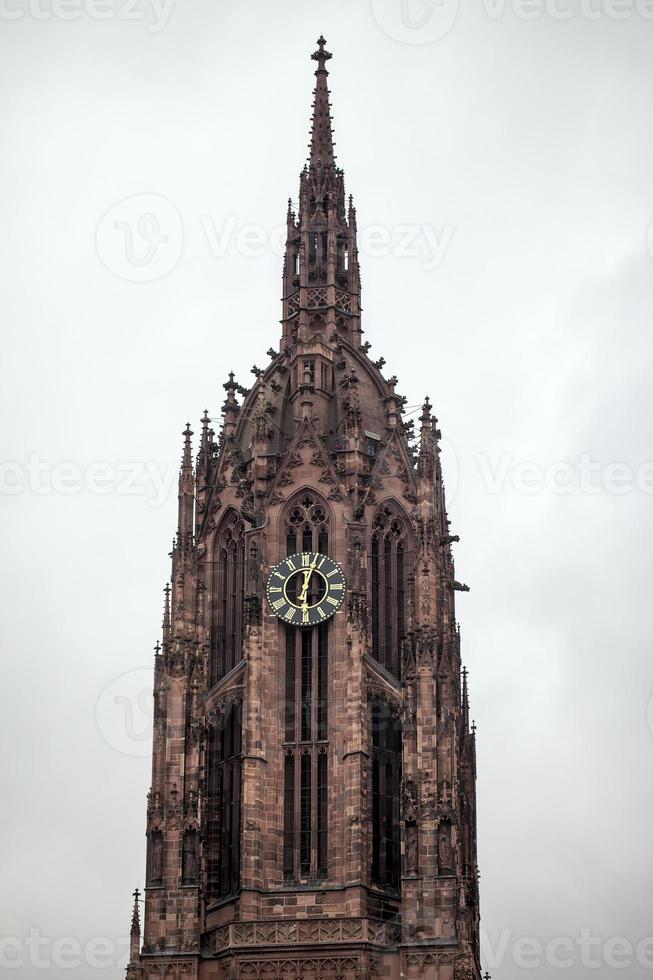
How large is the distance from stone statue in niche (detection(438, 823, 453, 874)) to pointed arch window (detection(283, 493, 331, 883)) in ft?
16.3

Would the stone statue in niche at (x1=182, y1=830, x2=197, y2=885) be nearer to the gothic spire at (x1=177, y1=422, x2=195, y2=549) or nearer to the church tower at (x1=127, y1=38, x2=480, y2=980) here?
the church tower at (x1=127, y1=38, x2=480, y2=980)

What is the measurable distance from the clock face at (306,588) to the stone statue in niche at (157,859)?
10.6 metres

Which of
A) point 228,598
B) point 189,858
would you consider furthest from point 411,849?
point 228,598

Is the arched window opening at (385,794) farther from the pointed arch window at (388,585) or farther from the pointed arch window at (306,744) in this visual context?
the pointed arch window at (388,585)

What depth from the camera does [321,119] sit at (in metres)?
123

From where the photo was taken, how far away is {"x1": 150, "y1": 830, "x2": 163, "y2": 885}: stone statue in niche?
102 meters

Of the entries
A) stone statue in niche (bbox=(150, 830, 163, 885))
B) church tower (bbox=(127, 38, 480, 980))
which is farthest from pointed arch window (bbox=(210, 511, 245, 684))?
stone statue in niche (bbox=(150, 830, 163, 885))

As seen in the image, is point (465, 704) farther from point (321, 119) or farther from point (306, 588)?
point (321, 119)

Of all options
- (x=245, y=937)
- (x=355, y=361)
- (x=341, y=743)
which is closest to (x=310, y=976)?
(x=245, y=937)

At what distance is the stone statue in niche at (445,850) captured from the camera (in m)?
99.5

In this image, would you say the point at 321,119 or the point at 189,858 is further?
the point at 321,119

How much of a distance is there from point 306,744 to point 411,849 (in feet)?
22.5

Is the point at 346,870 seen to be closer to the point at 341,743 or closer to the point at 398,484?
the point at 341,743

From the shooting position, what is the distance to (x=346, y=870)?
3971 inches
